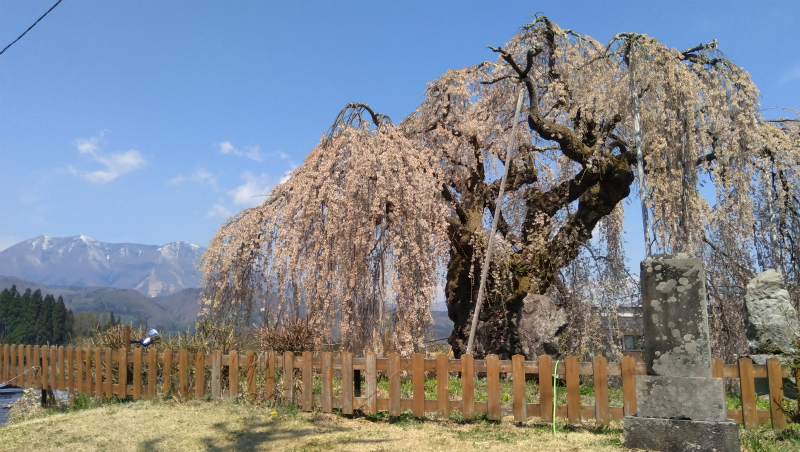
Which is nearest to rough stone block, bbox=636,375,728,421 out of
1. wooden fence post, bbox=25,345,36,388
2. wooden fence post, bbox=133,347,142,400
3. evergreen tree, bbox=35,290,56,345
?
wooden fence post, bbox=133,347,142,400

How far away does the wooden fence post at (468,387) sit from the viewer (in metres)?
6.99

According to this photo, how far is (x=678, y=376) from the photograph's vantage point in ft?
17.4

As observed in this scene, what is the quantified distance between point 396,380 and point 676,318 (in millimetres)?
3538

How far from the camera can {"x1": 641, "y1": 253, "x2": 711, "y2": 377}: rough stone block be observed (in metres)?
5.27

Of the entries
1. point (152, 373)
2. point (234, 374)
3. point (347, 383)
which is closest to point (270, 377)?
point (234, 374)

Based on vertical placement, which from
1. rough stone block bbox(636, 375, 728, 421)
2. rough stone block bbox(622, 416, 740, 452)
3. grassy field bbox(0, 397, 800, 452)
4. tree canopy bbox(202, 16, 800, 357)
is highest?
tree canopy bbox(202, 16, 800, 357)

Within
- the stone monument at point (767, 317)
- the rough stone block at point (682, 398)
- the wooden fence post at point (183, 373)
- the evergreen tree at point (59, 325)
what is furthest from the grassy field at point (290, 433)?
the evergreen tree at point (59, 325)

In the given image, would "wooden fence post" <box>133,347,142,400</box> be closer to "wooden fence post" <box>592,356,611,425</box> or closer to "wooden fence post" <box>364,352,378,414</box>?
"wooden fence post" <box>364,352,378,414</box>

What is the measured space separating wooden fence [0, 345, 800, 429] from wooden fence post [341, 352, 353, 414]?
0.5 inches

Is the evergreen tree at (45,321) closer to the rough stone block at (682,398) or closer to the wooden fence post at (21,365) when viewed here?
the wooden fence post at (21,365)

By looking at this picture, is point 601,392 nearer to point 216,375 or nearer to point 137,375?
point 216,375

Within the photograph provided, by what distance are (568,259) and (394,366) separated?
601cm

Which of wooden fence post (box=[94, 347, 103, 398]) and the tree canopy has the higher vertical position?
the tree canopy

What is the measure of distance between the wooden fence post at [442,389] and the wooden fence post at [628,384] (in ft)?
7.14
